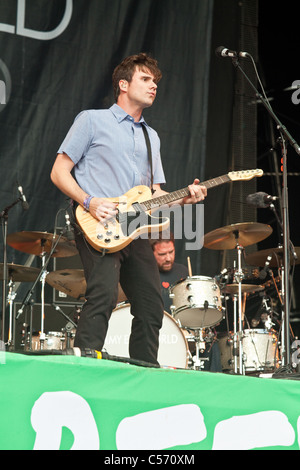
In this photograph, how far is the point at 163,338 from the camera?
5.57 metres

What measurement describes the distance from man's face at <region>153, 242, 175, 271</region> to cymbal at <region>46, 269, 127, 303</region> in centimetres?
84

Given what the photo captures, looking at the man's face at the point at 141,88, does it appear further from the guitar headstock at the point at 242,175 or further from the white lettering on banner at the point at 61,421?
the white lettering on banner at the point at 61,421

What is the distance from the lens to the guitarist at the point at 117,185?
3637 millimetres

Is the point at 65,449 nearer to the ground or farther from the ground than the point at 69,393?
nearer to the ground

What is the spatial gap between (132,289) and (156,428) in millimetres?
1386

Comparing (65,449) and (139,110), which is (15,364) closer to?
(65,449)

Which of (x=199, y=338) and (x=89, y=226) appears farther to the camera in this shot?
(x=199, y=338)

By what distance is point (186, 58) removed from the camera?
23.8 ft

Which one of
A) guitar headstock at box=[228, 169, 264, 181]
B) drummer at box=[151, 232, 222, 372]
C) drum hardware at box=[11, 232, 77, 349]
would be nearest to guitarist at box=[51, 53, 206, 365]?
guitar headstock at box=[228, 169, 264, 181]

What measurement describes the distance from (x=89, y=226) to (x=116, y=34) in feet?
12.4

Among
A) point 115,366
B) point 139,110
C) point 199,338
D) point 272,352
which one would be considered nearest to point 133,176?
point 139,110

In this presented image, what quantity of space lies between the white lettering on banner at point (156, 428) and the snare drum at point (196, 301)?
3339mm

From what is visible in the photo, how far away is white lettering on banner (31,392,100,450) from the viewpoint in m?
2.29

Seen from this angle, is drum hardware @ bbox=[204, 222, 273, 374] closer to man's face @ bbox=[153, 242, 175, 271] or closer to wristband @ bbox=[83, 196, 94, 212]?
man's face @ bbox=[153, 242, 175, 271]
